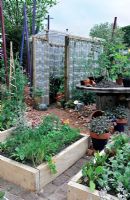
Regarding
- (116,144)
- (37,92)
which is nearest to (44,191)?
(116,144)

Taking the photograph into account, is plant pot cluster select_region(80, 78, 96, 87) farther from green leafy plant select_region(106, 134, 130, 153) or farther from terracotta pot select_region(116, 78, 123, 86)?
green leafy plant select_region(106, 134, 130, 153)

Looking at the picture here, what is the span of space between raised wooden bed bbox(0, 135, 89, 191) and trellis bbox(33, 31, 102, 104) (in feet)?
9.87

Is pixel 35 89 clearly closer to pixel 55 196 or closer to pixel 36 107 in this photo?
pixel 36 107

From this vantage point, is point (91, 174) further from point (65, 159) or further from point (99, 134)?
point (99, 134)

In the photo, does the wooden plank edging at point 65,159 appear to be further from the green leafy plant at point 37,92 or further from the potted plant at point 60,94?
the potted plant at point 60,94

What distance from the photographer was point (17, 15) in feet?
24.9

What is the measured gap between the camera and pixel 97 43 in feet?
24.1

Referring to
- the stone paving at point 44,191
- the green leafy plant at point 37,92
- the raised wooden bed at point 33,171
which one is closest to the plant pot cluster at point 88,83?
the green leafy plant at point 37,92

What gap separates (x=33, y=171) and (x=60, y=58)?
4499mm

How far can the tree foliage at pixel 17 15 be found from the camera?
6562mm

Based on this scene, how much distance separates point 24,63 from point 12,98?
6.14 ft

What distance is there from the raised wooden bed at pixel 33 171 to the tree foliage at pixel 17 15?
4.14 metres

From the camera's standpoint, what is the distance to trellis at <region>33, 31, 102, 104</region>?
597 cm

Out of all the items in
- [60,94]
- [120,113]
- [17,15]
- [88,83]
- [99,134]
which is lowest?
[99,134]
